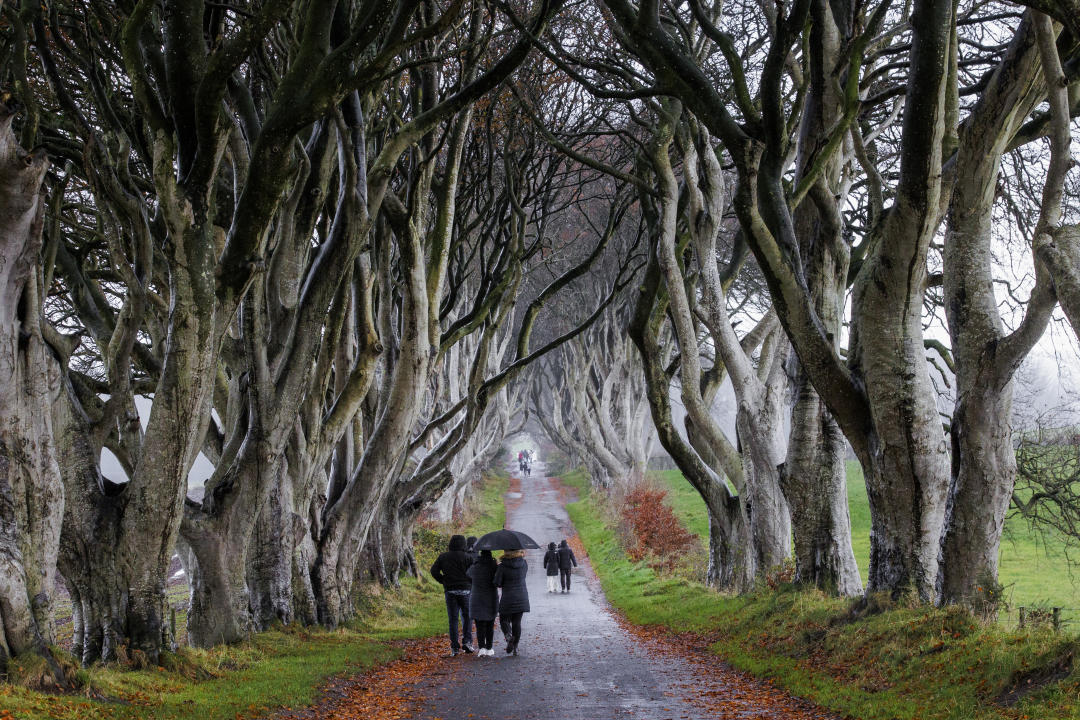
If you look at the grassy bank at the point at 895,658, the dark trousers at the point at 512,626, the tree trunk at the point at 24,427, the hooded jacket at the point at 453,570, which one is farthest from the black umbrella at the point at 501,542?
the tree trunk at the point at 24,427

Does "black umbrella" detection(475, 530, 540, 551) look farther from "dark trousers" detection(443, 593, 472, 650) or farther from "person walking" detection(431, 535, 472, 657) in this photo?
"dark trousers" detection(443, 593, 472, 650)

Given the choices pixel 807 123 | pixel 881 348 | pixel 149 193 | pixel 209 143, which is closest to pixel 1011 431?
pixel 881 348

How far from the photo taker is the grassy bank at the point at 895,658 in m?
5.96

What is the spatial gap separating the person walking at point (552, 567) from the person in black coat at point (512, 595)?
30.3 feet

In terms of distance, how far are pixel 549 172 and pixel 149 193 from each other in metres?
6.93

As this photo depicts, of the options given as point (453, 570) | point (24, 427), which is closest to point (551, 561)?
point (453, 570)

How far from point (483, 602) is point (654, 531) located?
44.0ft

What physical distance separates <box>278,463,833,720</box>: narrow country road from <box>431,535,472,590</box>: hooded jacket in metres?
0.91

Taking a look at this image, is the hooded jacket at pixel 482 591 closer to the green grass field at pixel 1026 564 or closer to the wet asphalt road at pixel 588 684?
the wet asphalt road at pixel 588 684

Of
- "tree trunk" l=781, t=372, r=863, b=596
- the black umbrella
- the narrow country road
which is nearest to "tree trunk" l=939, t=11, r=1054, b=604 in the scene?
the narrow country road

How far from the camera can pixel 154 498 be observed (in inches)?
311

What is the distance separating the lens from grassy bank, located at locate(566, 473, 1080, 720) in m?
5.96

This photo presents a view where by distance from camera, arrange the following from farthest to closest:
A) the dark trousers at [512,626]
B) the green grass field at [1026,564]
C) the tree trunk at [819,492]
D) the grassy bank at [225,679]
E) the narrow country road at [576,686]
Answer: the green grass field at [1026,564]
the dark trousers at [512,626]
the tree trunk at [819,492]
the narrow country road at [576,686]
the grassy bank at [225,679]

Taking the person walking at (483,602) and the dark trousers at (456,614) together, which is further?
the dark trousers at (456,614)
